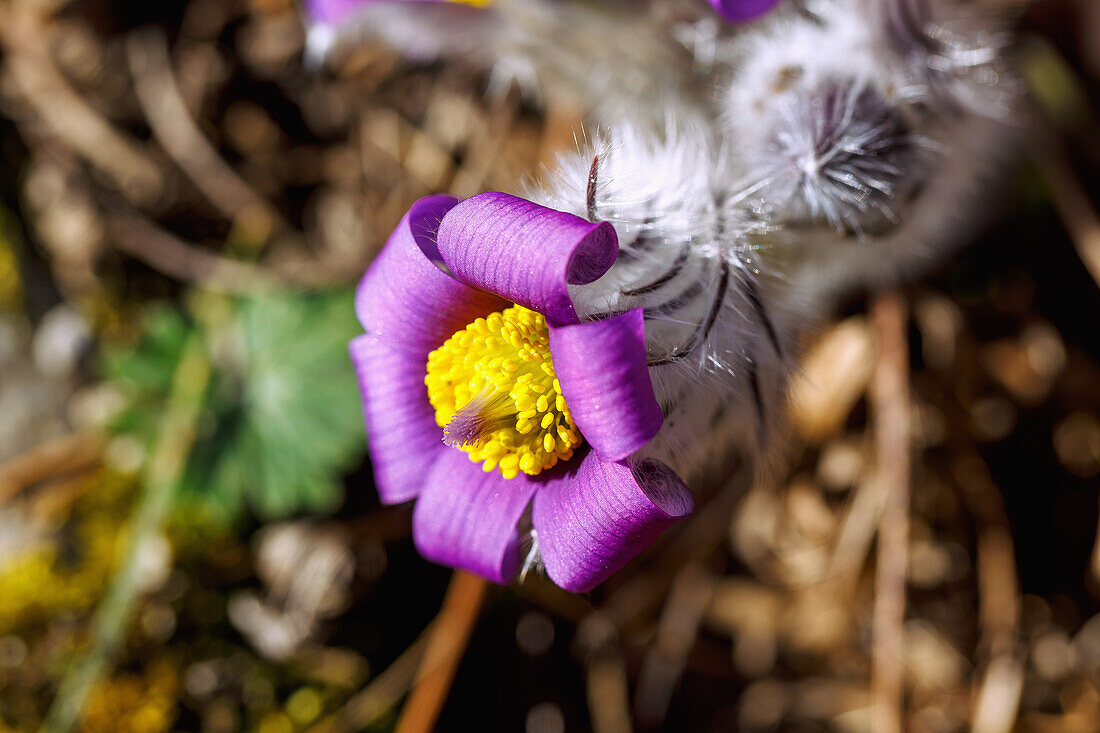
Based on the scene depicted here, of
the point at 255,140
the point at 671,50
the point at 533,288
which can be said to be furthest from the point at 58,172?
the point at 533,288

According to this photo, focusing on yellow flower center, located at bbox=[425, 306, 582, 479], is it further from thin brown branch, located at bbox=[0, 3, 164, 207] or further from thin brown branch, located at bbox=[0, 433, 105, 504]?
thin brown branch, located at bbox=[0, 3, 164, 207]

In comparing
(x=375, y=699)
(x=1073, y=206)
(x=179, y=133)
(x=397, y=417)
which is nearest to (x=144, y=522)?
(x=375, y=699)

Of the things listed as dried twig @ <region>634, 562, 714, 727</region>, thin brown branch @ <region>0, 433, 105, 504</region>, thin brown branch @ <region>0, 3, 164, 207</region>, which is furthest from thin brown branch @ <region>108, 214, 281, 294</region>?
dried twig @ <region>634, 562, 714, 727</region>

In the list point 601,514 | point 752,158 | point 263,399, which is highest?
point 752,158

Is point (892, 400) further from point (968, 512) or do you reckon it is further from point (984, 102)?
point (984, 102)

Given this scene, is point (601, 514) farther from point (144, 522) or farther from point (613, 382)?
point (144, 522)

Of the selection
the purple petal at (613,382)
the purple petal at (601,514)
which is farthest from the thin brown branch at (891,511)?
the purple petal at (613,382)
